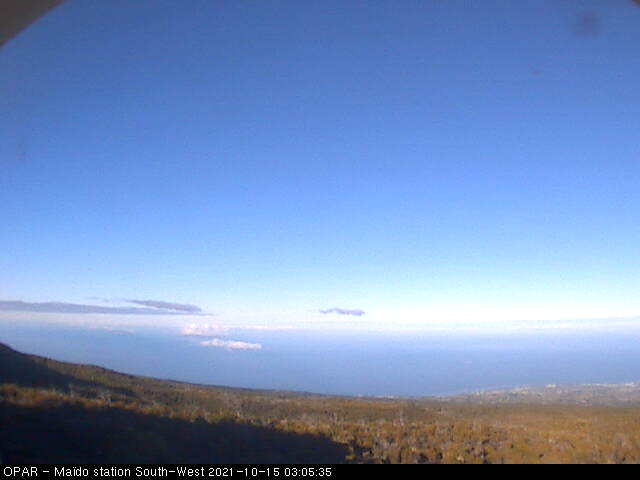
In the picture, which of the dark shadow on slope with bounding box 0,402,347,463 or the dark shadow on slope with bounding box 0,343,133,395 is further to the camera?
the dark shadow on slope with bounding box 0,343,133,395

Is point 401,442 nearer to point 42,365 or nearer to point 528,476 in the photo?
point 528,476

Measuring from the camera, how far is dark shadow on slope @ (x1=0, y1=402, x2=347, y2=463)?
4328 mm

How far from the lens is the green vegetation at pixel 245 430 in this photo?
464 centimetres

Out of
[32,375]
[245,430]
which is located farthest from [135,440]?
[32,375]

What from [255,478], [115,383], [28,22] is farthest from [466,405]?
[28,22]

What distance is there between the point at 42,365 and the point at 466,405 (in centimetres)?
903
